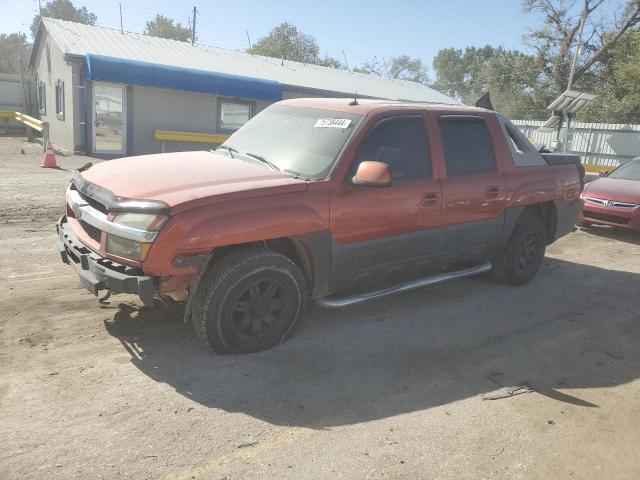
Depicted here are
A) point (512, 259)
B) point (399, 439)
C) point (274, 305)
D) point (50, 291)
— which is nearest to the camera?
point (399, 439)

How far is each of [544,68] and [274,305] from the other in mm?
41139

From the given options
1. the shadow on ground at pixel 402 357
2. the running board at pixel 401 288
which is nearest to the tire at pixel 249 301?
the shadow on ground at pixel 402 357

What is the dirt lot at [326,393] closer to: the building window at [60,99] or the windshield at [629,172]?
the windshield at [629,172]

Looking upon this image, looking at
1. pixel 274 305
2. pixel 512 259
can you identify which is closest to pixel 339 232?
pixel 274 305

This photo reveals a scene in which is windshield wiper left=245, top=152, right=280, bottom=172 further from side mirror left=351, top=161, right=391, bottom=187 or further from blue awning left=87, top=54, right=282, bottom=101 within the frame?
blue awning left=87, top=54, right=282, bottom=101

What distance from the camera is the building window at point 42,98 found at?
71.4 ft

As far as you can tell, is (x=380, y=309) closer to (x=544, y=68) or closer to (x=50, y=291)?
(x=50, y=291)

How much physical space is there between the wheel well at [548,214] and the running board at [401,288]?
3.69 feet

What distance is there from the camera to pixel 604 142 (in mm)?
21688

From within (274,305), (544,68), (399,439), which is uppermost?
(544,68)

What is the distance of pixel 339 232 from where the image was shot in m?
4.08

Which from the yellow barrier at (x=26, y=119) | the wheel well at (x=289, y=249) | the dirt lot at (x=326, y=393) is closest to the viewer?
the dirt lot at (x=326, y=393)

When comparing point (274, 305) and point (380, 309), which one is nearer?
point (274, 305)

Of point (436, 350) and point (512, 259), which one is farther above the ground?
point (512, 259)
